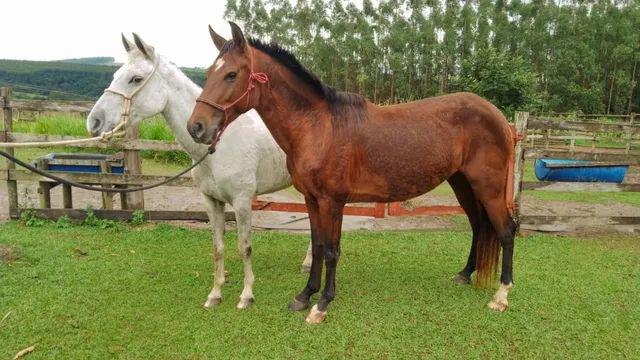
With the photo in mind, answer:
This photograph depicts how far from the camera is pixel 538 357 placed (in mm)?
2861

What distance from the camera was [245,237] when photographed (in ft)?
11.6

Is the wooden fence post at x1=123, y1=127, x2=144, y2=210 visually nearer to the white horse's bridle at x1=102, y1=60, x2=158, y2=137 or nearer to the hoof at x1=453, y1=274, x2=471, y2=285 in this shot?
the white horse's bridle at x1=102, y1=60, x2=158, y2=137

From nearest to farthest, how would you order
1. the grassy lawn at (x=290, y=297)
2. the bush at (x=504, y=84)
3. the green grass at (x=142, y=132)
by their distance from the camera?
the grassy lawn at (x=290, y=297) → the green grass at (x=142, y=132) → the bush at (x=504, y=84)

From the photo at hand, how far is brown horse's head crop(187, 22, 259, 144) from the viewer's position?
106 inches

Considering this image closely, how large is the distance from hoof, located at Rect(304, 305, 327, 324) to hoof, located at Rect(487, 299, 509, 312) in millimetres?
1481

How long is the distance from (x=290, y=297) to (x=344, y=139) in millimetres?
1605

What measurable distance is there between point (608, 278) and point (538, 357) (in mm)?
2054

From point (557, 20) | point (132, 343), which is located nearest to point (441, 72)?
point (557, 20)

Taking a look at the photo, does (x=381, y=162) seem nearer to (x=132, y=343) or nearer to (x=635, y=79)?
(x=132, y=343)

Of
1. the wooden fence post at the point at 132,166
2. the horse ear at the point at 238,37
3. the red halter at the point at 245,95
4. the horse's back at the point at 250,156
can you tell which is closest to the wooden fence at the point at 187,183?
the wooden fence post at the point at 132,166

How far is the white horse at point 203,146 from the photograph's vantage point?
314 cm

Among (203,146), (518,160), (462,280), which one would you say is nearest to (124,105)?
(203,146)

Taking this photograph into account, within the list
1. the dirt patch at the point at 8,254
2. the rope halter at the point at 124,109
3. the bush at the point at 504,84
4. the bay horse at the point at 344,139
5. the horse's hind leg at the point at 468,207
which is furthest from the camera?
the bush at the point at 504,84

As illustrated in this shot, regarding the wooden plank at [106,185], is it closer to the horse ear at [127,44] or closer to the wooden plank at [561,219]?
the horse ear at [127,44]
